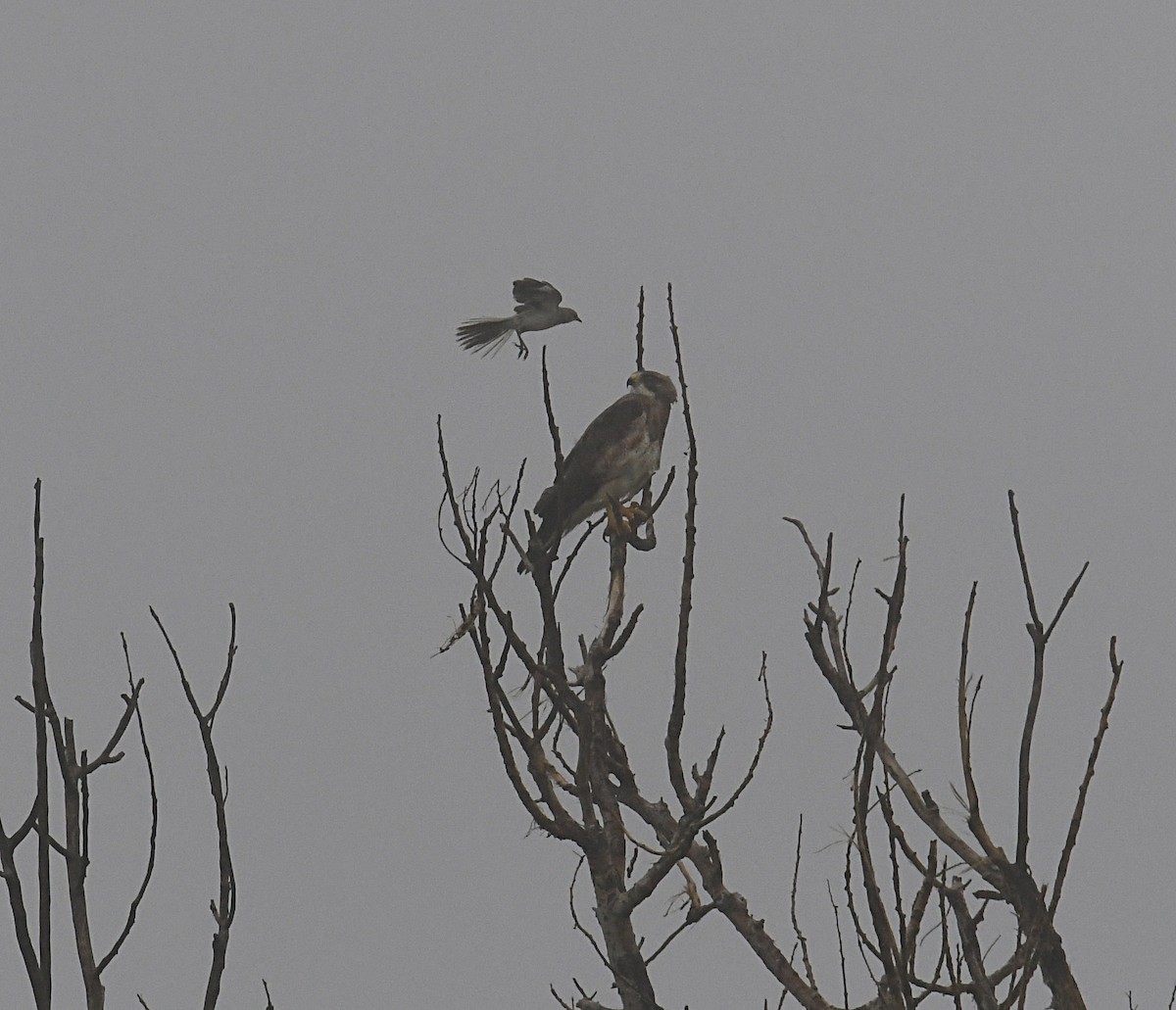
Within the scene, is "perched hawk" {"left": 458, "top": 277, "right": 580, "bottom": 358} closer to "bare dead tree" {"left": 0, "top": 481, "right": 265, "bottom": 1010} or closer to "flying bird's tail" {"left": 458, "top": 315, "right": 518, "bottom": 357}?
"flying bird's tail" {"left": 458, "top": 315, "right": 518, "bottom": 357}

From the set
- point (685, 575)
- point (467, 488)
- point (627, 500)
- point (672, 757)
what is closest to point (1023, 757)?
point (685, 575)

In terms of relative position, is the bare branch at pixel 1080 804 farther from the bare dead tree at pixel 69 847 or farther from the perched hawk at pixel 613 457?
the perched hawk at pixel 613 457

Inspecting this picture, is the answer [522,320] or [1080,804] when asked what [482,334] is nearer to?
[522,320]

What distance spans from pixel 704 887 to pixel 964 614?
5.33ft

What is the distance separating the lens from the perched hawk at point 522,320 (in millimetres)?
7414

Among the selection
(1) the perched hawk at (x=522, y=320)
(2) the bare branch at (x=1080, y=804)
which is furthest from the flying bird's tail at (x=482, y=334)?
(2) the bare branch at (x=1080, y=804)

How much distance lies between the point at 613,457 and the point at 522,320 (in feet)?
3.24

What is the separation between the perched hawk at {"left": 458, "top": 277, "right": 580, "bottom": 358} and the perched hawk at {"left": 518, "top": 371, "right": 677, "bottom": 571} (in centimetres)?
69

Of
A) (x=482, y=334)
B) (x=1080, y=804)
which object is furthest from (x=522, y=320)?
(x=1080, y=804)

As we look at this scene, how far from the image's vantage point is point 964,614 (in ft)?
10.2

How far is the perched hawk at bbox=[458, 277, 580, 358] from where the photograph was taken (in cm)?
741

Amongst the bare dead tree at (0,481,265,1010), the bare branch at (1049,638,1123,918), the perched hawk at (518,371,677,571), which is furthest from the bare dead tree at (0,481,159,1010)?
the perched hawk at (518,371,677,571)

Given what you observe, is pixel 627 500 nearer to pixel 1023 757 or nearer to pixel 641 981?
pixel 641 981

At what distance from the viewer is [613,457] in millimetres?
8047
